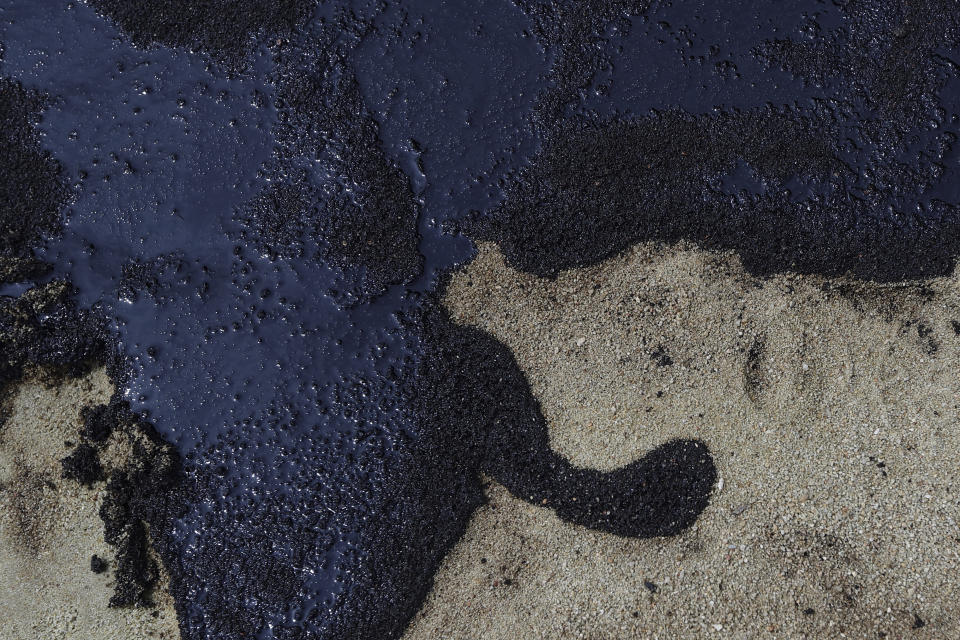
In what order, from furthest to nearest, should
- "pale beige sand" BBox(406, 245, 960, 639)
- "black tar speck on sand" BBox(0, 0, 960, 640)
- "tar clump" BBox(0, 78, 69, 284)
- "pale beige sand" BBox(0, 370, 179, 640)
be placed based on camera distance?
"tar clump" BBox(0, 78, 69, 284) < "black tar speck on sand" BBox(0, 0, 960, 640) < "pale beige sand" BBox(0, 370, 179, 640) < "pale beige sand" BBox(406, 245, 960, 639)

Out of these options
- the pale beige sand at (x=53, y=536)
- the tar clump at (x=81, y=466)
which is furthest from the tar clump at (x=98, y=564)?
the tar clump at (x=81, y=466)

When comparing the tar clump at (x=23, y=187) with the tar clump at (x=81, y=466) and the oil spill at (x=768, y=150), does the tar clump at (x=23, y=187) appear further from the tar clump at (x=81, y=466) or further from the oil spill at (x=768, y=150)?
the oil spill at (x=768, y=150)

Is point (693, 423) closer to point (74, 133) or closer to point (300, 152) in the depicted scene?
point (300, 152)

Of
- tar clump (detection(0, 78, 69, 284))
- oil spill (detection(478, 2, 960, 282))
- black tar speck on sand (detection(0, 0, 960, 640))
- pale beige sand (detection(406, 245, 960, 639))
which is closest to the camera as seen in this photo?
pale beige sand (detection(406, 245, 960, 639))

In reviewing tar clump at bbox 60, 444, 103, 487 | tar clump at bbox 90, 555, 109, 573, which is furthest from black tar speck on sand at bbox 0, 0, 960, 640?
tar clump at bbox 90, 555, 109, 573

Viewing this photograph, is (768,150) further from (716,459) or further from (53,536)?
(53,536)

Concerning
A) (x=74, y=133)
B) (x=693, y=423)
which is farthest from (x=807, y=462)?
(x=74, y=133)

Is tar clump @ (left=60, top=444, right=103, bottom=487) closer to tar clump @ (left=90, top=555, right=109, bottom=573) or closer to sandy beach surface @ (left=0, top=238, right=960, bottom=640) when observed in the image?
sandy beach surface @ (left=0, top=238, right=960, bottom=640)
